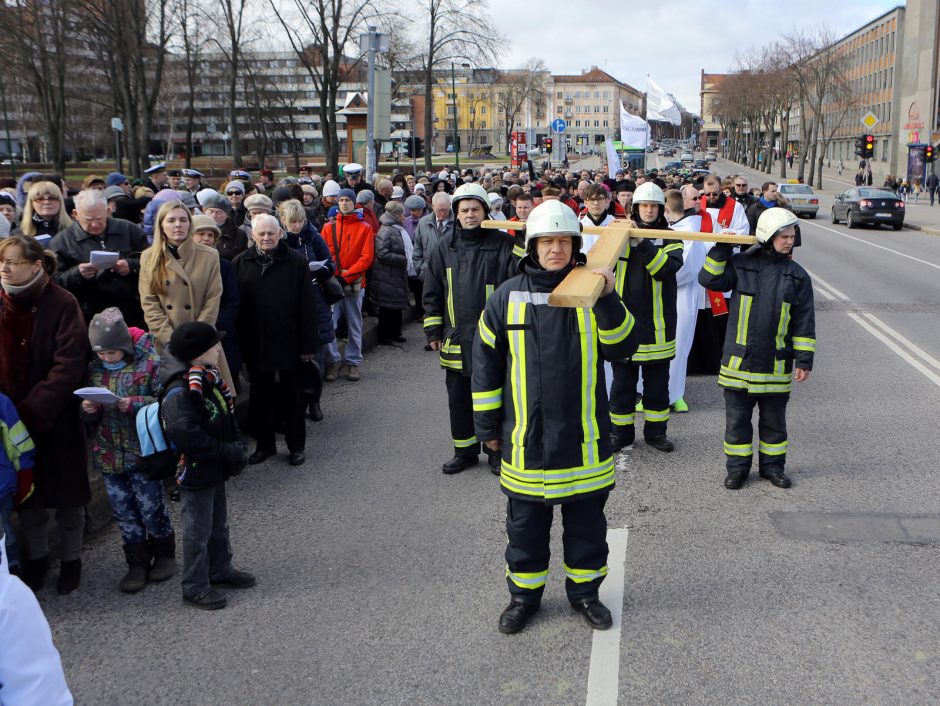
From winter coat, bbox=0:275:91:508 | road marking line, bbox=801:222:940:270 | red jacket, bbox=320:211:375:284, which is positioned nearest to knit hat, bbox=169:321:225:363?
winter coat, bbox=0:275:91:508

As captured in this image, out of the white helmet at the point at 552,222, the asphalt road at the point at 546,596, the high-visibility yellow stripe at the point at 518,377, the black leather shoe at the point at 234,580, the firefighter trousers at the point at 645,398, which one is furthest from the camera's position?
the firefighter trousers at the point at 645,398

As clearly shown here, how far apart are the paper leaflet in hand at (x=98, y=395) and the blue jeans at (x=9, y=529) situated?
1.91 ft

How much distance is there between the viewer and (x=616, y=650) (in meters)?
4.21

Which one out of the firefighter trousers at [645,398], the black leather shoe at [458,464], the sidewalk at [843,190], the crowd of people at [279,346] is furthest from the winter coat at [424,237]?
the sidewalk at [843,190]

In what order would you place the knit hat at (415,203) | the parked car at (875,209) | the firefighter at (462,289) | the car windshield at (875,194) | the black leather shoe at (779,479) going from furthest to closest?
the car windshield at (875,194), the parked car at (875,209), the knit hat at (415,203), the firefighter at (462,289), the black leather shoe at (779,479)

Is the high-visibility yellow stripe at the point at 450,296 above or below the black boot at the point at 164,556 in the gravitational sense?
→ above

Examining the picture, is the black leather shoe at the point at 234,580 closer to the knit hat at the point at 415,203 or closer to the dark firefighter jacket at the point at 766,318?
the dark firefighter jacket at the point at 766,318

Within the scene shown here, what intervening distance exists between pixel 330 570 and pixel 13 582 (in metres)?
3.25

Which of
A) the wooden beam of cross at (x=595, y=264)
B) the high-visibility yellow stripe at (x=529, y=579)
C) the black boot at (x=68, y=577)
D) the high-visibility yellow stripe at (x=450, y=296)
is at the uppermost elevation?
the wooden beam of cross at (x=595, y=264)

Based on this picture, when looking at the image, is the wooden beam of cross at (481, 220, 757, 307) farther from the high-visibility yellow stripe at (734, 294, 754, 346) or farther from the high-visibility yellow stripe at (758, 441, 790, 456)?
the high-visibility yellow stripe at (758, 441, 790, 456)

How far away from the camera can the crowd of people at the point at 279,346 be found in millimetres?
4383

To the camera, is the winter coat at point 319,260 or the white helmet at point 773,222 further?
the winter coat at point 319,260

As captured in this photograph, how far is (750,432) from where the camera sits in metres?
→ 6.45

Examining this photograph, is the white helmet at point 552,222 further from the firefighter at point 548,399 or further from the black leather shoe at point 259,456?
the black leather shoe at point 259,456
